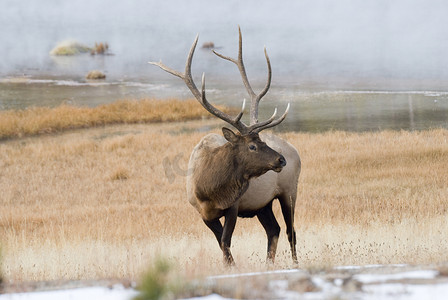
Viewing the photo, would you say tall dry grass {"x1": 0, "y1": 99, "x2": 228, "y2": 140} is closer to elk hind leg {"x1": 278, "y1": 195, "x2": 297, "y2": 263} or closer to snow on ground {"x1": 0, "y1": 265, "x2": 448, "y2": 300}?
elk hind leg {"x1": 278, "y1": 195, "x2": 297, "y2": 263}

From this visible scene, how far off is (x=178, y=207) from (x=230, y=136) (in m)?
6.06

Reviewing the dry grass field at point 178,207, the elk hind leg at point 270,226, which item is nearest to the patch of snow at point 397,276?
the dry grass field at point 178,207

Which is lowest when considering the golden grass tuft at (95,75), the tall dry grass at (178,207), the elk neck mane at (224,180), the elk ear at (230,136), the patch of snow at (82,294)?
the tall dry grass at (178,207)

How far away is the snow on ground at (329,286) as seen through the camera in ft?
11.5

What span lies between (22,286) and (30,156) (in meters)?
16.3

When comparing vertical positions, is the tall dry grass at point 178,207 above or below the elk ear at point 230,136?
below

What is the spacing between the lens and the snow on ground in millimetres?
3502

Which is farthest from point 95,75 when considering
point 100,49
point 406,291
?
point 406,291

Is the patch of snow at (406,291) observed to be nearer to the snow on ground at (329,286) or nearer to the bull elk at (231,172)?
the snow on ground at (329,286)

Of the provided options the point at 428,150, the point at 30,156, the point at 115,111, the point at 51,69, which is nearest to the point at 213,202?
the point at 428,150

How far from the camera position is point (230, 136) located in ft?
22.1

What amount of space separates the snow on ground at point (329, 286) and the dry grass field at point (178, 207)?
0.93ft

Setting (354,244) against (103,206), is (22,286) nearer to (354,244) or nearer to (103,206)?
(354,244)

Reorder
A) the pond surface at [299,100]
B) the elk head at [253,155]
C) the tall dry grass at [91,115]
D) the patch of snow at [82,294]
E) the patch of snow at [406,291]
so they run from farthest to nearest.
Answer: the tall dry grass at [91,115] < the pond surface at [299,100] < the elk head at [253,155] < the patch of snow at [82,294] < the patch of snow at [406,291]
